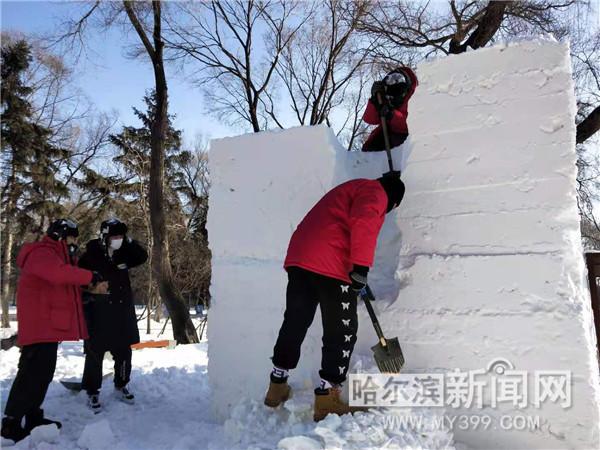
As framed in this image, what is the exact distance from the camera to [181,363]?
19.3ft

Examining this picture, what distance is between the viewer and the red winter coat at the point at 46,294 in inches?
128

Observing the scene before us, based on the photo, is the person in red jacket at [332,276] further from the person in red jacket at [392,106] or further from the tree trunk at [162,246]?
the tree trunk at [162,246]

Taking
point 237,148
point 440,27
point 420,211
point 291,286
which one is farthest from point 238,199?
point 440,27

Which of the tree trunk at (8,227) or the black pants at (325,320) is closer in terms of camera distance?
the black pants at (325,320)

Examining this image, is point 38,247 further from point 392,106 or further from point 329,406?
point 392,106

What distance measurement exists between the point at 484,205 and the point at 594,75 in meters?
8.78

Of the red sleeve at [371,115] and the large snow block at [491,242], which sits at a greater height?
the red sleeve at [371,115]

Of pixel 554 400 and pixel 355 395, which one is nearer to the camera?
pixel 554 400

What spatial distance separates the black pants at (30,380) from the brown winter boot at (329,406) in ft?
6.05

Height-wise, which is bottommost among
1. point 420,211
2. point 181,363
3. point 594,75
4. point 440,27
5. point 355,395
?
point 181,363

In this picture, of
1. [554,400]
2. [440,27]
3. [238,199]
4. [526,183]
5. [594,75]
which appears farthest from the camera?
[440,27]

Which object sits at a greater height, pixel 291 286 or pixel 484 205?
pixel 484 205

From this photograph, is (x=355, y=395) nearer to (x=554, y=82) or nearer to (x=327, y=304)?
(x=327, y=304)

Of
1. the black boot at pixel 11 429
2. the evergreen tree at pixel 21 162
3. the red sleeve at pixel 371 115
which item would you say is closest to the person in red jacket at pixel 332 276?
the red sleeve at pixel 371 115
